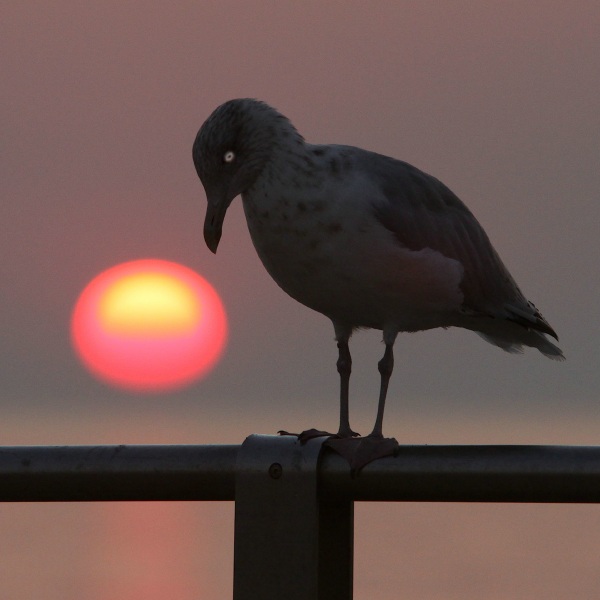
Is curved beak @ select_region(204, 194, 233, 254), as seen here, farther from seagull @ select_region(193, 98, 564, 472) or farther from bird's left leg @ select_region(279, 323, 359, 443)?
bird's left leg @ select_region(279, 323, 359, 443)

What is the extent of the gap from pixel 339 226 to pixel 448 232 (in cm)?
100

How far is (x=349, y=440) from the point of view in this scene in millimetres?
3404

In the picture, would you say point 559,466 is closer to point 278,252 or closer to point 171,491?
point 171,491

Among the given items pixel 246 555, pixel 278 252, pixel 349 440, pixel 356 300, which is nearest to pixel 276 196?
pixel 278 252

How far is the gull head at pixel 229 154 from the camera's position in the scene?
206 inches

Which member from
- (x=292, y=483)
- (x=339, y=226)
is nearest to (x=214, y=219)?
(x=339, y=226)

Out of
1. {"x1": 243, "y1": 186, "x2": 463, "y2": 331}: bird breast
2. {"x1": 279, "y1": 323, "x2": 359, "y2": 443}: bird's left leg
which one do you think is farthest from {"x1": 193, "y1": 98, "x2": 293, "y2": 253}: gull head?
{"x1": 279, "y1": 323, "x2": 359, "y2": 443}: bird's left leg

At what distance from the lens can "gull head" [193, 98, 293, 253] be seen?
5.23 metres

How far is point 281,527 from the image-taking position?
3104 mm

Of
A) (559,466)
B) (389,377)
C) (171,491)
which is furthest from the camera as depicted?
(389,377)

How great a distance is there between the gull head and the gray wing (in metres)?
0.48

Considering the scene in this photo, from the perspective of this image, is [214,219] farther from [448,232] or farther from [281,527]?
[281,527]

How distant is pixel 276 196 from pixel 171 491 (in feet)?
6.86


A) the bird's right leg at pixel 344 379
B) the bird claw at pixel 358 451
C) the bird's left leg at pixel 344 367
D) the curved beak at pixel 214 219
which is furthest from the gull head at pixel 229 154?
the bird claw at pixel 358 451
